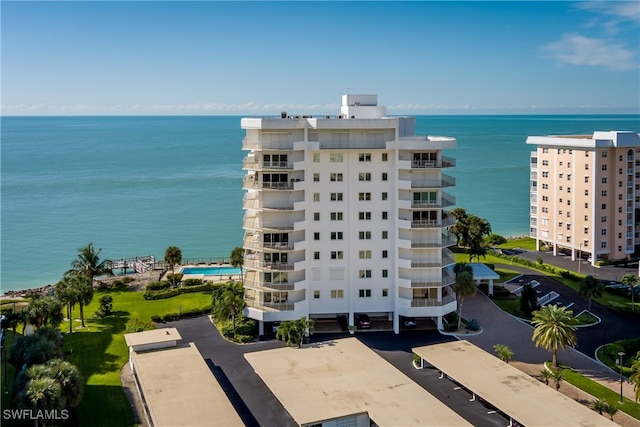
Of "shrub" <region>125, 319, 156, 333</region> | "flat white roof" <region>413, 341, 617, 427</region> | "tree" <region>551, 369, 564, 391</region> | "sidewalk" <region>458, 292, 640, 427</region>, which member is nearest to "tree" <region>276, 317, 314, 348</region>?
"flat white roof" <region>413, 341, 617, 427</region>

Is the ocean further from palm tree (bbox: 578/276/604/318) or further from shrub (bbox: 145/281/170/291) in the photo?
palm tree (bbox: 578/276/604/318)

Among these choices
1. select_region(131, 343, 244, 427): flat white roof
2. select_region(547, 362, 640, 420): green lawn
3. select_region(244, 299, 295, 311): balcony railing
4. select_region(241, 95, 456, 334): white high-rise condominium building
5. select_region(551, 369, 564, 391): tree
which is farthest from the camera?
select_region(244, 299, 295, 311): balcony railing

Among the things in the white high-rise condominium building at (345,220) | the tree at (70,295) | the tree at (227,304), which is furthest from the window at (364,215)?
the tree at (70,295)

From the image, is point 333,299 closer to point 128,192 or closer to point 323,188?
point 323,188

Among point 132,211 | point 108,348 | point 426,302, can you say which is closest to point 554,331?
point 426,302

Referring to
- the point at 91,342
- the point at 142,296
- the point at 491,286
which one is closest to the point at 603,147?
the point at 491,286

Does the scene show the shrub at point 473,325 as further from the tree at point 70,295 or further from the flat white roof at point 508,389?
the tree at point 70,295
